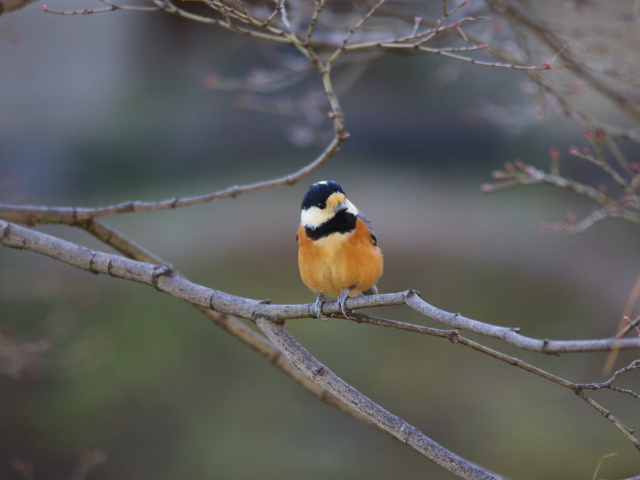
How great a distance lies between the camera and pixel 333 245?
342cm

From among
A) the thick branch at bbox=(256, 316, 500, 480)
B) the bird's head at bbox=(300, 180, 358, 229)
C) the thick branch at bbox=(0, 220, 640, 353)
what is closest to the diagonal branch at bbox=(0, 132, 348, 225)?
the bird's head at bbox=(300, 180, 358, 229)

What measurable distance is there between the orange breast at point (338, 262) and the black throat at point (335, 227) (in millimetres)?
20

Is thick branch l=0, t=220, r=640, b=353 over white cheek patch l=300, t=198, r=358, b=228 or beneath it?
beneath

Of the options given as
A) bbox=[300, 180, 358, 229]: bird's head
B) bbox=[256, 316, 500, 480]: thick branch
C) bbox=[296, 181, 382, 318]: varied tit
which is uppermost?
bbox=[300, 180, 358, 229]: bird's head

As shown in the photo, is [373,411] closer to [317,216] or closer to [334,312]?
[334,312]

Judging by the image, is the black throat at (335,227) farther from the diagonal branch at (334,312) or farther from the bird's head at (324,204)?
the diagonal branch at (334,312)

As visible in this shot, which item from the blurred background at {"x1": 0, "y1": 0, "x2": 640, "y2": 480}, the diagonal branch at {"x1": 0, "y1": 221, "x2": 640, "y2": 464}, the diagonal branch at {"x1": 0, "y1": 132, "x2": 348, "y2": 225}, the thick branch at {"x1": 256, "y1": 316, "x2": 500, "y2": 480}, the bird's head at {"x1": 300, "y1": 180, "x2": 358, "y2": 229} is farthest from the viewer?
the blurred background at {"x1": 0, "y1": 0, "x2": 640, "y2": 480}

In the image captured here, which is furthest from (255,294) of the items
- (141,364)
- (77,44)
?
(77,44)

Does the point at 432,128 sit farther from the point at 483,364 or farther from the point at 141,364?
the point at 141,364

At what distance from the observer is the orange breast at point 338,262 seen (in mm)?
3424

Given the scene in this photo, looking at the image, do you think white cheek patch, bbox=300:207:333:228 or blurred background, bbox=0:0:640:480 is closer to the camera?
white cheek patch, bbox=300:207:333:228

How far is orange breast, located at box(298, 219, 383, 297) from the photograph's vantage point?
3.42 metres

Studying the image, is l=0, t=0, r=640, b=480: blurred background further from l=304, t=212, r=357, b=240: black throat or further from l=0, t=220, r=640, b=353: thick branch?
l=304, t=212, r=357, b=240: black throat

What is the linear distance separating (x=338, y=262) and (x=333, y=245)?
80mm
